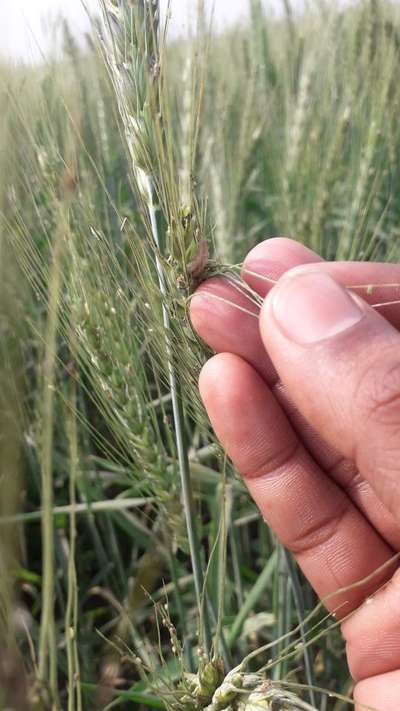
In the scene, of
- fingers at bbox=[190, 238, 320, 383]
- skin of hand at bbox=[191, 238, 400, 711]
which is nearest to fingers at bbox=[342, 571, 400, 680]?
skin of hand at bbox=[191, 238, 400, 711]

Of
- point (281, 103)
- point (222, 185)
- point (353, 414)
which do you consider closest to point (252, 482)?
point (353, 414)

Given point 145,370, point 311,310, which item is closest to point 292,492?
point 311,310

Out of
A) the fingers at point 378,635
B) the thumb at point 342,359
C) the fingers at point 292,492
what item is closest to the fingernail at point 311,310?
the thumb at point 342,359

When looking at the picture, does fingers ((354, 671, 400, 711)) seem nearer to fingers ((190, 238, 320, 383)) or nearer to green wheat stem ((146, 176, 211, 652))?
green wheat stem ((146, 176, 211, 652))

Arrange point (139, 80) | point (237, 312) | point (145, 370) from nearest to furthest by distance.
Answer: point (139, 80) < point (237, 312) < point (145, 370)

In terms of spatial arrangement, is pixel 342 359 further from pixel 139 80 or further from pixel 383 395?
pixel 139 80
